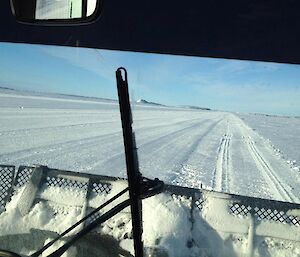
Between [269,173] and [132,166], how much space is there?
1.57 ft

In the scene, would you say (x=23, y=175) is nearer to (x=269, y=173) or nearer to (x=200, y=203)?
(x=200, y=203)

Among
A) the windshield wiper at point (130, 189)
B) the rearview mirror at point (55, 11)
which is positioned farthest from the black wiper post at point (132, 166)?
the rearview mirror at point (55, 11)

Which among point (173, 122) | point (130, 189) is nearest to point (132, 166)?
point (130, 189)

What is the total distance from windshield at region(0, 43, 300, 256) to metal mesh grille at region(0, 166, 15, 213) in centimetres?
9

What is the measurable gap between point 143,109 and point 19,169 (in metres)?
0.52

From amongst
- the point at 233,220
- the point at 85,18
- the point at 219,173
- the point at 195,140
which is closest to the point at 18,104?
the point at 85,18

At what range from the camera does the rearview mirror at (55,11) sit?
1.27 metres

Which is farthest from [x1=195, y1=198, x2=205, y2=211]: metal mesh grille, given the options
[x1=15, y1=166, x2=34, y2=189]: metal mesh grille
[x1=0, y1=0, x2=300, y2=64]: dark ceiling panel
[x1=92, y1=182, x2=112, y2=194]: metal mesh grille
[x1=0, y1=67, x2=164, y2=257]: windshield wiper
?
[x1=15, y1=166, x2=34, y2=189]: metal mesh grille

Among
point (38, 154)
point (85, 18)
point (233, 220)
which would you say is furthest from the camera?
point (38, 154)

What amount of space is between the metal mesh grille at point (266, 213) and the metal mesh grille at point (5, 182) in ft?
2.66

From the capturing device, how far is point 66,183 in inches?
60.8

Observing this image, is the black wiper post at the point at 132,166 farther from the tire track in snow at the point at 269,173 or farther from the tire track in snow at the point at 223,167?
the tire track in snow at the point at 269,173

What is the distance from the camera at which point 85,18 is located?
1.28 m

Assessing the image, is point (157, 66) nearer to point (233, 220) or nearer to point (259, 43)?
point (259, 43)
